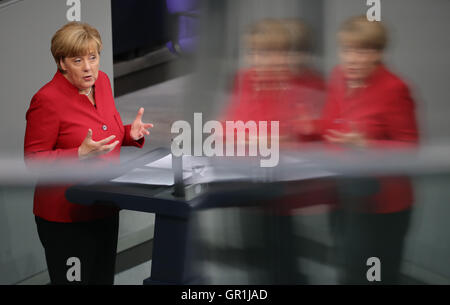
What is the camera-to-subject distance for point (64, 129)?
3.43 feet

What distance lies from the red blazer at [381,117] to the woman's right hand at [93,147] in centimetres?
47

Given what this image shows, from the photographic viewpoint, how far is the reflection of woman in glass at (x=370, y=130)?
104cm

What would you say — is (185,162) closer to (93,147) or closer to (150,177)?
(150,177)

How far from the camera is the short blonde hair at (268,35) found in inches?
42.3

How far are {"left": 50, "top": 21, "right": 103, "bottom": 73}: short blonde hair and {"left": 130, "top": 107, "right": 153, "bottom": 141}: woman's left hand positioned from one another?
164 millimetres

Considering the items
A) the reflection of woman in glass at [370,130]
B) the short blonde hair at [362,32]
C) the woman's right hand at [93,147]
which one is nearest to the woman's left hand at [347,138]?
the reflection of woman in glass at [370,130]

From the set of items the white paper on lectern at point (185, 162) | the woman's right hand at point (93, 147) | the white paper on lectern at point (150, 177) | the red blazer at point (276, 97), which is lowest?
the white paper on lectern at point (150, 177)

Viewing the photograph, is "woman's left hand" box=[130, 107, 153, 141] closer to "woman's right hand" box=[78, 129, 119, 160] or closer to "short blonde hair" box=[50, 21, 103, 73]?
"woman's right hand" box=[78, 129, 119, 160]

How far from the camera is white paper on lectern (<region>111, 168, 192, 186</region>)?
1054 mm

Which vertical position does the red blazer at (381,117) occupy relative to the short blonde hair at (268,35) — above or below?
below

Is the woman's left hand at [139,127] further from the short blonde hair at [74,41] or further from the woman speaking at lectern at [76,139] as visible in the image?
the short blonde hair at [74,41]

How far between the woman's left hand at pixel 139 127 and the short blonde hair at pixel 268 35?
284mm

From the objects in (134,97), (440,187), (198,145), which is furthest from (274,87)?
(440,187)

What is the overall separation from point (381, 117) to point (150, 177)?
1.69ft
